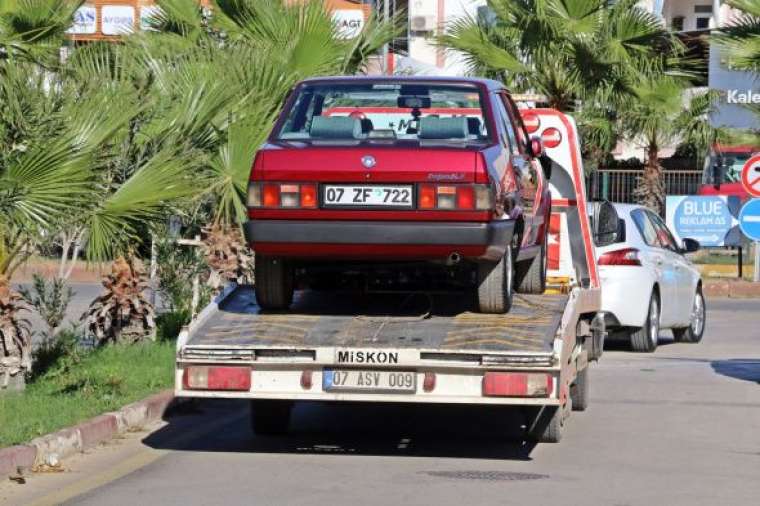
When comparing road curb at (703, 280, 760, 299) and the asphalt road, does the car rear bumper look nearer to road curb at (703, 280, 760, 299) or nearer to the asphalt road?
the asphalt road

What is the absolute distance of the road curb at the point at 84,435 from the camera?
9.21 meters

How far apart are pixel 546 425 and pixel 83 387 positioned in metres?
3.61

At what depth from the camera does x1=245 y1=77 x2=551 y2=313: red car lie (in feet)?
32.1

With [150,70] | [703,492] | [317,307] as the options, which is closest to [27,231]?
[317,307]

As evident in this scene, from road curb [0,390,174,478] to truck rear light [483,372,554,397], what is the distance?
2.62 m

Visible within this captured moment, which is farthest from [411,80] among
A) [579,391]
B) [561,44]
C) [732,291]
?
[732,291]

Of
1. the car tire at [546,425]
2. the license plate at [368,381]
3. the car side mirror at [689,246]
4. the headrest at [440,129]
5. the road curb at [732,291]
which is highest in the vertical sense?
the headrest at [440,129]

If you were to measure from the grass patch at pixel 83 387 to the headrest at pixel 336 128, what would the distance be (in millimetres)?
2432

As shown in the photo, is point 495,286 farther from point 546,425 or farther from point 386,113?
point 386,113

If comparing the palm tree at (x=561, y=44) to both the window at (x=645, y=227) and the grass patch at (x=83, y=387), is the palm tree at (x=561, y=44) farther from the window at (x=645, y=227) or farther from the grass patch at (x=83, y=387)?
the grass patch at (x=83, y=387)

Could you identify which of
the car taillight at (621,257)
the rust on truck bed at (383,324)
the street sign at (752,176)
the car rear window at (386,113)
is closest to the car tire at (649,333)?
the car taillight at (621,257)

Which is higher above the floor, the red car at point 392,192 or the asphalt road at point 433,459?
the red car at point 392,192

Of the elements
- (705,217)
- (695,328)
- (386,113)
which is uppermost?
(386,113)

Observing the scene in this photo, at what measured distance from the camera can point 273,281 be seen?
10.6 m
